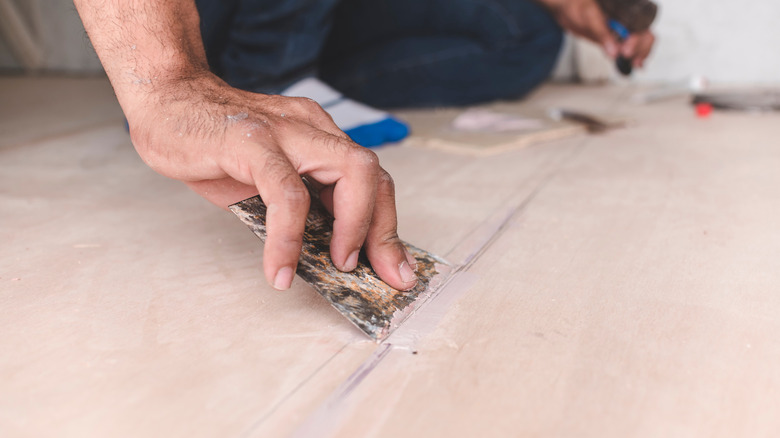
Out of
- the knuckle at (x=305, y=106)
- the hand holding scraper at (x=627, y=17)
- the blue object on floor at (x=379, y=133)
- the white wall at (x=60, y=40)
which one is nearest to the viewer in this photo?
the knuckle at (x=305, y=106)

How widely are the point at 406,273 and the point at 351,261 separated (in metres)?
0.09

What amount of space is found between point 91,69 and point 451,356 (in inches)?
164

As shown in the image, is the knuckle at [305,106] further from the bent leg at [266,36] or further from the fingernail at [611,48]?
the fingernail at [611,48]

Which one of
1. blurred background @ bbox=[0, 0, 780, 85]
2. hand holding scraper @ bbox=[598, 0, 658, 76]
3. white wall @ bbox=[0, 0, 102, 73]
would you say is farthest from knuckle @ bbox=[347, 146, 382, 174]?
white wall @ bbox=[0, 0, 102, 73]

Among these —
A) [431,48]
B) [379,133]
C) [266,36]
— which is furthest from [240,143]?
[431,48]

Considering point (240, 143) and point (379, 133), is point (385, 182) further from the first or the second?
point (379, 133)

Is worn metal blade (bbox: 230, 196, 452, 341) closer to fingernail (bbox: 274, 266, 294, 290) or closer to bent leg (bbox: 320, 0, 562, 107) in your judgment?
fingernail (bbox: 274, 266, 294, 290)

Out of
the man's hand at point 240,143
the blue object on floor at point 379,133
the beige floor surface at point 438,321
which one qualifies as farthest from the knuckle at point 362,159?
the blue object on floor at point 379,133

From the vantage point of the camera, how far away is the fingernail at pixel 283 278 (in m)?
0.71

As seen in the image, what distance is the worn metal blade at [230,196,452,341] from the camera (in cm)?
76

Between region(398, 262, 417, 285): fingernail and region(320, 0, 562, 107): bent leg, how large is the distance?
5.61 ft

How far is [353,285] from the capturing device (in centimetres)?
80

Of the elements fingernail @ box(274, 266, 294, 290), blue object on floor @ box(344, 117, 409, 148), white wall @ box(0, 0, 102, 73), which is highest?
fingernail @ box(274, 266, 294, 290)

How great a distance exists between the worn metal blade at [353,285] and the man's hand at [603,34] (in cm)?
186
